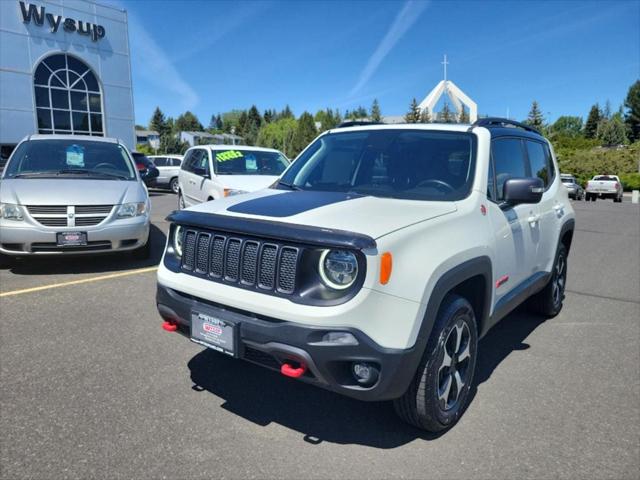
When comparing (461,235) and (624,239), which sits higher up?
(461,235)

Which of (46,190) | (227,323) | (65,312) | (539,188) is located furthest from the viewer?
(46,190)

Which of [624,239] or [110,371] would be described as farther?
[624,239]

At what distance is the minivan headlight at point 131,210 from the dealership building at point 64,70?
24.5 metres

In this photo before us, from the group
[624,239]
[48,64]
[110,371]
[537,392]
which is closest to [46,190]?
[110,371]

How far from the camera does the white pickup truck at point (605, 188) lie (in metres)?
29.1

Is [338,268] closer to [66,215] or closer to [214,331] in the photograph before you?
[214,331]

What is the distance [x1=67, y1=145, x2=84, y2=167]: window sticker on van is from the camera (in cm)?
711

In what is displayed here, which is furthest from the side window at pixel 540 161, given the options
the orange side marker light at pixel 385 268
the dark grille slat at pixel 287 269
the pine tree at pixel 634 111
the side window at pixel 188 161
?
the pine tree at pixel 634 111

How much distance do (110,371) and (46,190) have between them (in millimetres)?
3467

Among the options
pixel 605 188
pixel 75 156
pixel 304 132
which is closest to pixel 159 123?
pixel 304 132

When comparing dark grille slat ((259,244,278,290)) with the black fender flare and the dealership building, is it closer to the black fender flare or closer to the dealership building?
the black fender flare

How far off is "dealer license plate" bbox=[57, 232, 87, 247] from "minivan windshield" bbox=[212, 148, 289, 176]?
421cm

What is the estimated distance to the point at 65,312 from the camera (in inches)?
193

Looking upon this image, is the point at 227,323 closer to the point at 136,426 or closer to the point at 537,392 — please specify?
the point at 136,426
